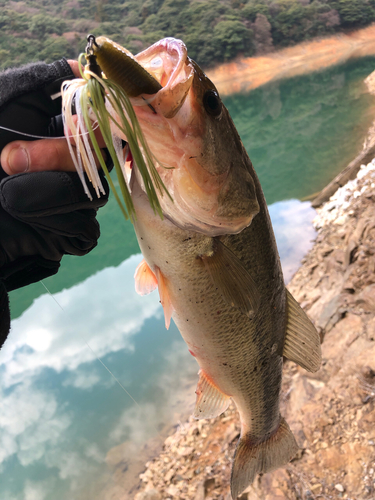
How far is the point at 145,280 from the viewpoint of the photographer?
5.47ft

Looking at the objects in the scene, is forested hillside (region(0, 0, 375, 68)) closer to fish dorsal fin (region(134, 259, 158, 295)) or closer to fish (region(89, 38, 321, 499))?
fish dorsal fin (region(134, 259, 158, 295))

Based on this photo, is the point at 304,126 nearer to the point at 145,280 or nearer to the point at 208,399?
the point at 208,399

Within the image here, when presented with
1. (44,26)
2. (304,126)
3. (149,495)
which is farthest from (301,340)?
(44,26)

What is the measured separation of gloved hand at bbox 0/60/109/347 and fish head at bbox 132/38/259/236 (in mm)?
374

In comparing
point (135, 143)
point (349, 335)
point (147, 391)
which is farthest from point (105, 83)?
point (147, 391)

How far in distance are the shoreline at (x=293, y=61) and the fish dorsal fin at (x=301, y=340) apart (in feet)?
118

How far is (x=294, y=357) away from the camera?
6.34 ft

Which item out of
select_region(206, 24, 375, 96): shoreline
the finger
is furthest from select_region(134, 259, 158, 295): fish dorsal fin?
select_region(206, 24, 375, 96): shoreline

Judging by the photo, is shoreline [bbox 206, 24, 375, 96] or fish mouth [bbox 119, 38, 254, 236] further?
shoreline [bbox 206, 24, 375, 96]

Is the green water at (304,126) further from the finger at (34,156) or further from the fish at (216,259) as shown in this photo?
the finger at (34,156)

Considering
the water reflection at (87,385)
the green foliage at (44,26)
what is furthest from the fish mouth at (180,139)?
the green foliage at (44,26)

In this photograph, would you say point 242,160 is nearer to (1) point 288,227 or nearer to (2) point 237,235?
(2) point 237,235

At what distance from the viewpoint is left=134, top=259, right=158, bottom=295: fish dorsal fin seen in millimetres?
1647

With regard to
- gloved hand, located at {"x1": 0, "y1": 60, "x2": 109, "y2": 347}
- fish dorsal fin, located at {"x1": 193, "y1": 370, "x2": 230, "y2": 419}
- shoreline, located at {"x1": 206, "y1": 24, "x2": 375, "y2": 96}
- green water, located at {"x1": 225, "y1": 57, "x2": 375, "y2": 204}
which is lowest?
shoreline, located at {"x1": 206, "y1": 24, "x2": 375, "y2": 96}
